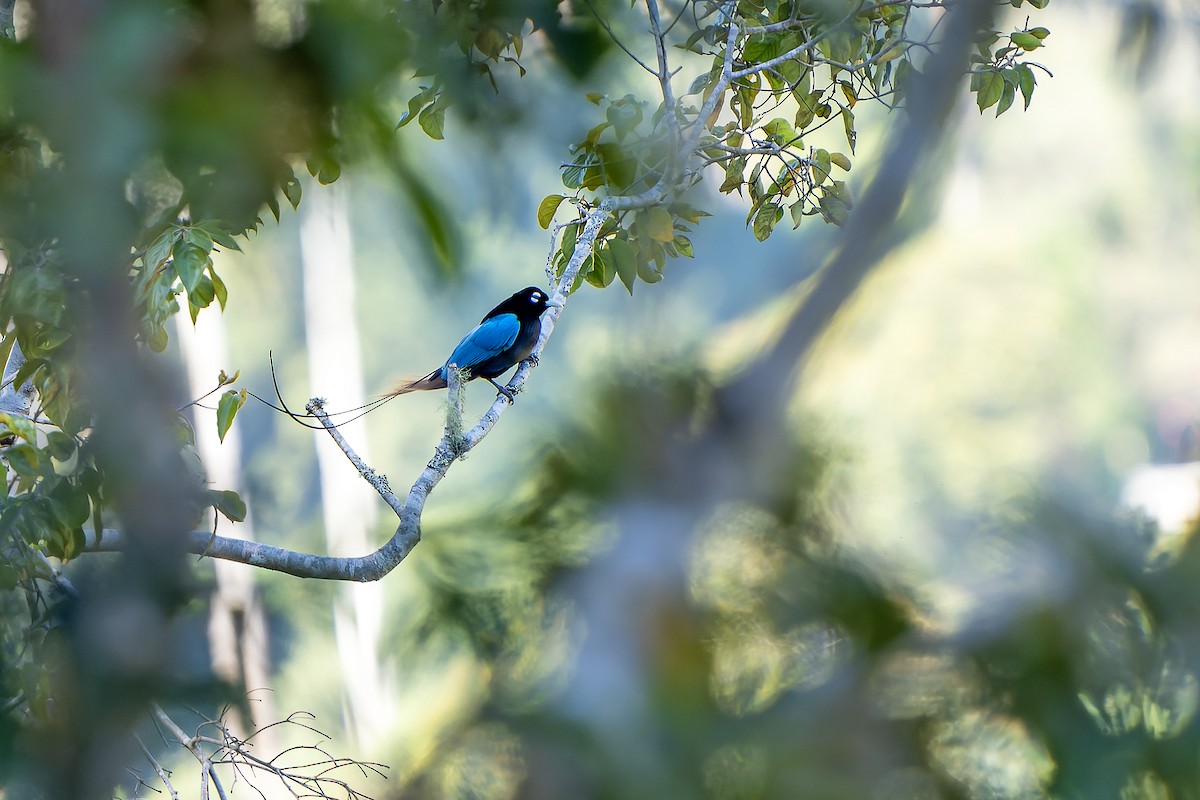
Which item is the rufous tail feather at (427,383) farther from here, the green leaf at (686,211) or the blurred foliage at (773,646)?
the blurred foliage at (773,646)

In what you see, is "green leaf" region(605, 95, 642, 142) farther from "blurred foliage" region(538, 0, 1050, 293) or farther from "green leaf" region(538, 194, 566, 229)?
"green leaf" region(538, 194, 566, 229)

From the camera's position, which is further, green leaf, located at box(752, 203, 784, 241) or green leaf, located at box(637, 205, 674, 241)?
green leaf, located at box(752, 203, 784, 241)

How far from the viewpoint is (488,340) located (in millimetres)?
4352

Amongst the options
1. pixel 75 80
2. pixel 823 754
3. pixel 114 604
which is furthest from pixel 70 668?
pixel 823 754

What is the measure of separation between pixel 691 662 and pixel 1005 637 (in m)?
A: 0.26

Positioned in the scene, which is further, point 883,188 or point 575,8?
point 575,8

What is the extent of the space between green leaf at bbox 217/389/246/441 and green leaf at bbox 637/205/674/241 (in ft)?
2.50

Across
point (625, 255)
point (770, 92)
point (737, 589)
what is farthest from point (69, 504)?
point (770, 92)

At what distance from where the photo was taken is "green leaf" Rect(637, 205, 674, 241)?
1741mm

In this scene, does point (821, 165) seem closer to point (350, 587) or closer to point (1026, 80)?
point (1026, 80)

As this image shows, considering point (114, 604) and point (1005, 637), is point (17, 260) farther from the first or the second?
point (1005, 637)

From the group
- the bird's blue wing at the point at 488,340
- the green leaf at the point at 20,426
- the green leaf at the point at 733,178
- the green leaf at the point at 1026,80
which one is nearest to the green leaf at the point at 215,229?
the green leaf at the point at 20,426

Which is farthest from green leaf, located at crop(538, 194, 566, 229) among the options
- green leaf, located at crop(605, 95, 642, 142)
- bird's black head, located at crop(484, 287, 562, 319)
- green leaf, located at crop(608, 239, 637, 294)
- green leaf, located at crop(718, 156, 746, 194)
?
bird's black head, located at crop(484, 287, 562, 319)

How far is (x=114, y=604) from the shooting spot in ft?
2.86
